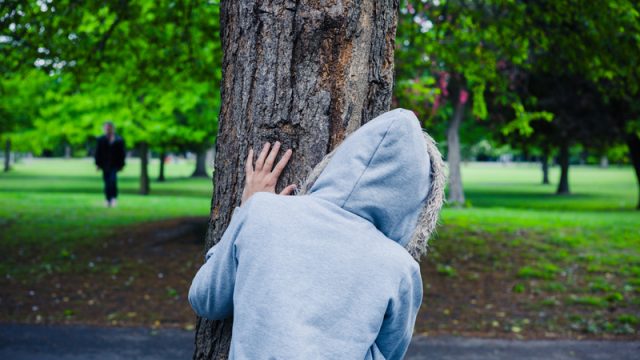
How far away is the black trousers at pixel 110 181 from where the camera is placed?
1639 centimetres

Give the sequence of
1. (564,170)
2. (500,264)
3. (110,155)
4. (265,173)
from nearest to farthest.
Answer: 1. (265,173)
2. (500,264)
3. (110,155)
4. (564,170)

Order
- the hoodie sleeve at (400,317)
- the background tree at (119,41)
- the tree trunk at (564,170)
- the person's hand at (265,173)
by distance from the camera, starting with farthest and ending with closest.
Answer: the tree trunk at (564,170) → the background tree at (119,41) → the person's hand at (265,173) → the hoodie sleeve at (400,317)

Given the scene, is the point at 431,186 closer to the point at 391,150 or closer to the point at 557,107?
the point at 391,150

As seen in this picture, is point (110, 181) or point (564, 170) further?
point (564, 170)

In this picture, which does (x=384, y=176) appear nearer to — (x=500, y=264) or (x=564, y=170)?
(x=500, y=264)

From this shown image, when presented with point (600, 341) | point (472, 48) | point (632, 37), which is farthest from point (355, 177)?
point (472, 48)

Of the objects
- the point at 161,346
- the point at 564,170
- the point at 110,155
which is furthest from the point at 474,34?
the point at 564,170

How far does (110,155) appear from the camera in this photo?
16.1 m

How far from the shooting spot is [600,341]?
6.73m

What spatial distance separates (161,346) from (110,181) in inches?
455

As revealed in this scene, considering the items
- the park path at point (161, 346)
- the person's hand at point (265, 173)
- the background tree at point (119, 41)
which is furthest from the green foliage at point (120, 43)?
the person's hand at point (265, 173)

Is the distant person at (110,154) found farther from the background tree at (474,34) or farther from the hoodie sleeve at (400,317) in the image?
the hoodie sleeve at (400,317)

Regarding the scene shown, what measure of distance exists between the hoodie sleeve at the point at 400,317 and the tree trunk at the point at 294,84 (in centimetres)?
83

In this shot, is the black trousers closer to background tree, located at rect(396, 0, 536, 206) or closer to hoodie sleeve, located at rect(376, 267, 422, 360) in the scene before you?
background tree, located at rect(396, 0, 536, 206)
